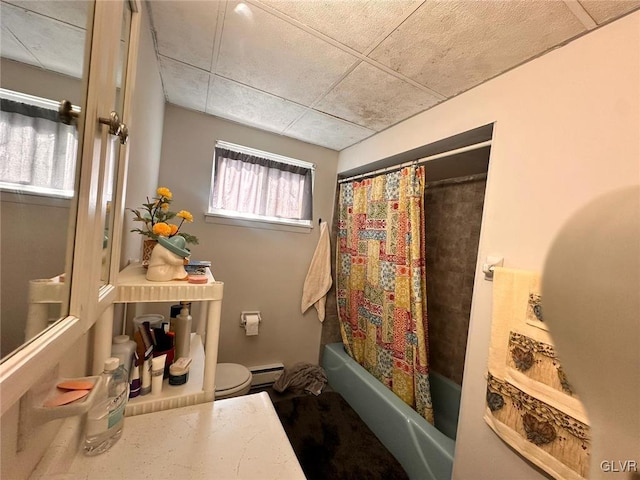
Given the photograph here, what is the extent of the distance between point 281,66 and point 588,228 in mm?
1405

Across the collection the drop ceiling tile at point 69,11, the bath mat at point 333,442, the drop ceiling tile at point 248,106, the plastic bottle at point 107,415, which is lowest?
the bath mat at point 333,442

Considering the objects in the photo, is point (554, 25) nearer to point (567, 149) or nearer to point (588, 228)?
point (567, 149)

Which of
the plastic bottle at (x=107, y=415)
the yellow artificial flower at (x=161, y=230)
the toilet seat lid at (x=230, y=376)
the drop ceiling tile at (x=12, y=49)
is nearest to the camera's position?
the drop ceiling tile at (x=12, y=49)

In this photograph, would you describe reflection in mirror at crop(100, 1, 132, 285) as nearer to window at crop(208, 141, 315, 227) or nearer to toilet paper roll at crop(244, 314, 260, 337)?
window at crop(208, 141, 315, 227)

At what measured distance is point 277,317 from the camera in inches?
84.6

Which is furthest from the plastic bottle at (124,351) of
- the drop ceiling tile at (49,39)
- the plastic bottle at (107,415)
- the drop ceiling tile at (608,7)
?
the drop ceiling tile at (608,7)

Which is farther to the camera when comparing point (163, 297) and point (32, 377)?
point (163, 297)

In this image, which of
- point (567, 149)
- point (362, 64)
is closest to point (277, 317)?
point (362, 64)

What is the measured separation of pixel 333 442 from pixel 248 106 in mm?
2199

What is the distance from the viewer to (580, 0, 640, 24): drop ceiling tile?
74cm

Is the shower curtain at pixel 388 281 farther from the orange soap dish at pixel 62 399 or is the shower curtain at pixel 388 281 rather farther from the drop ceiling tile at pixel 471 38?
the orange soap dish at pixel 62 399

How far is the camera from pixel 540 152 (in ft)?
3.07

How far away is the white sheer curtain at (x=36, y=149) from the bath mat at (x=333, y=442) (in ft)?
5.45

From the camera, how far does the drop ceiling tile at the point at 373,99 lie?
4.03ft
